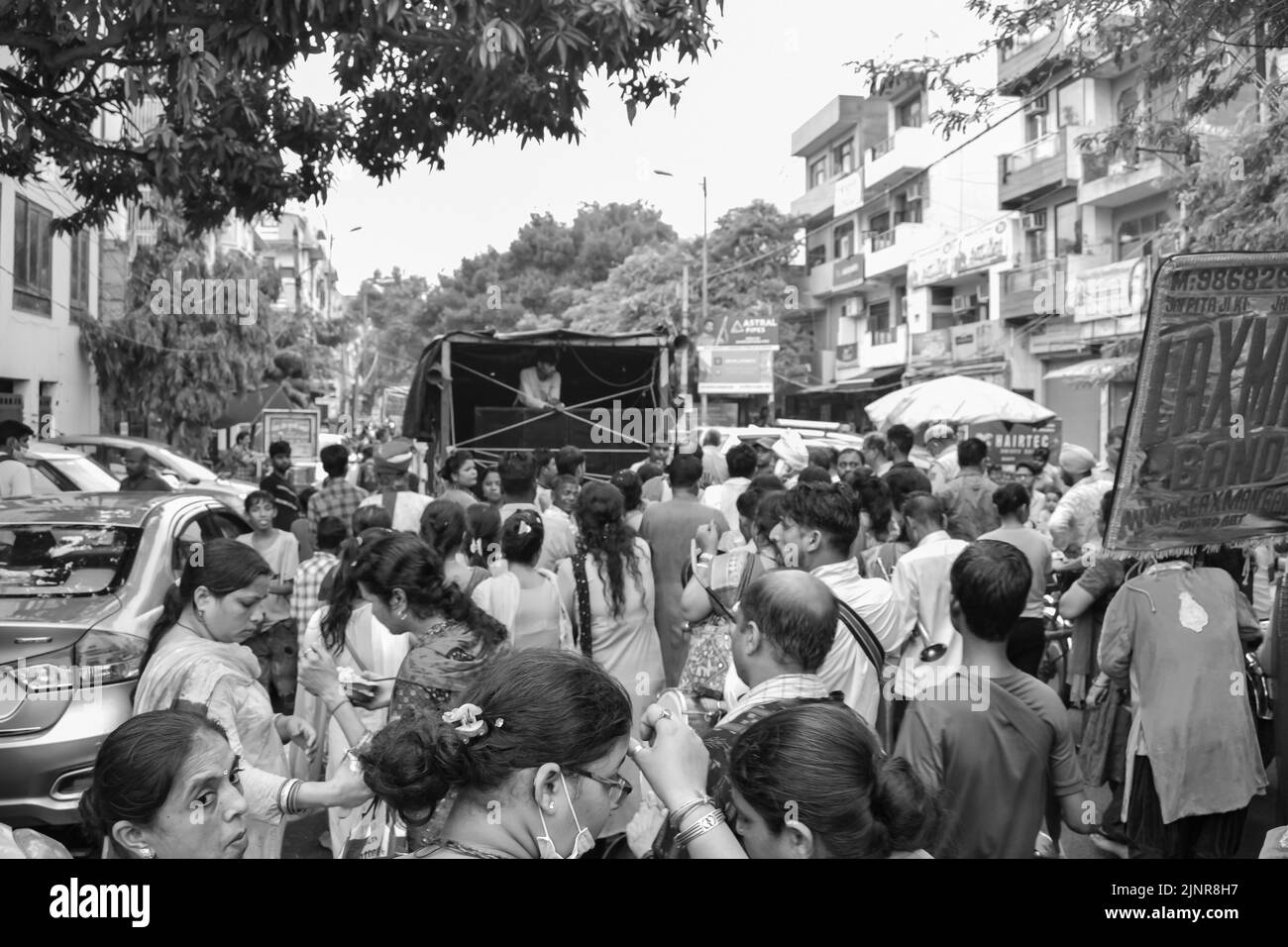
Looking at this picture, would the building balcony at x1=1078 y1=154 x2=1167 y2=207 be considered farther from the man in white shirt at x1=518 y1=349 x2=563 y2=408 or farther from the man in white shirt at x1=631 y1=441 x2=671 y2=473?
the man in white shirt at x1=518 y1=349 x2=563 y2=408

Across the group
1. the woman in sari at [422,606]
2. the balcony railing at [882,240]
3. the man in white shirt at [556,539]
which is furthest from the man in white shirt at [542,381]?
the balcony railing at [882,240]

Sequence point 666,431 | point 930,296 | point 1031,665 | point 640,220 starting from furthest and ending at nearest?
point 640,220
point 930,296
point 666,431
point 1031,665

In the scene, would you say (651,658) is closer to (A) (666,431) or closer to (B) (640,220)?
(A) (666,431)

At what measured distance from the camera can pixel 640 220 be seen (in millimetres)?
43344

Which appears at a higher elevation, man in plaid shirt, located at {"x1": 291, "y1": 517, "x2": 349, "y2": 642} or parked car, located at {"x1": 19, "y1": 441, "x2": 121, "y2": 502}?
parked car, located at {"x1": 19, "y1": 441, "x2": 121, "y2": 502}

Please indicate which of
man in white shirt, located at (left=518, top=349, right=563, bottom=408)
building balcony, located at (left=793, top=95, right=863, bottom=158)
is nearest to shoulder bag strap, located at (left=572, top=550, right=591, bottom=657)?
man in white shirt, located at (left=518, top=349, right=563, bottom=408)

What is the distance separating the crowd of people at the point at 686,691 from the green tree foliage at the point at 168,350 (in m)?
16.4

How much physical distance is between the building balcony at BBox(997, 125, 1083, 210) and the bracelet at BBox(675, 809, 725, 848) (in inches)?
1008

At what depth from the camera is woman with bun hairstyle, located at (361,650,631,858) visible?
198 cm

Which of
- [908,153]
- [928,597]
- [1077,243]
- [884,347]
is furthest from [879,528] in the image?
[884,347]

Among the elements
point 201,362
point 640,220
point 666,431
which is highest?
point 640,220

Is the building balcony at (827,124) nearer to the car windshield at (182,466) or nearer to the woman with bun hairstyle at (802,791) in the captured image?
the car windshield at (182,466)
